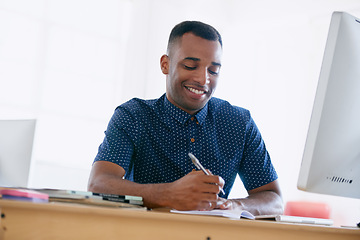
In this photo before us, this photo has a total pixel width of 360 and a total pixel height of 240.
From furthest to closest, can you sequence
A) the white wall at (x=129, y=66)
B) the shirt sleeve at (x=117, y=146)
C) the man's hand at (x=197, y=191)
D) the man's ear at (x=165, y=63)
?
the white wall at (x=129, y=66) < the man's ear at (x=165, y=63) < the shirt sleeve at (x=117, y=146) < the man's hand at (x=197, y=191)

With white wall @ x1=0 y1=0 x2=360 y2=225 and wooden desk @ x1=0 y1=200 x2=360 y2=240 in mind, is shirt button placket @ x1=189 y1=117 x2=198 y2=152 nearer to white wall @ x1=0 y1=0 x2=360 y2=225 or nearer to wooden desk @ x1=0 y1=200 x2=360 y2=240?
wooden desk @ x1=0 y1=200 x2=360 y2=240

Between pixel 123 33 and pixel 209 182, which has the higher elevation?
pixel 123 33

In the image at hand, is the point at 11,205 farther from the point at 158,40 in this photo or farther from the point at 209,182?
the point at 158,40

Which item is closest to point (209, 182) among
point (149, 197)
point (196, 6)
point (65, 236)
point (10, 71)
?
point (149, 197)

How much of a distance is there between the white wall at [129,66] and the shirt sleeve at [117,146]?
6.90 ft

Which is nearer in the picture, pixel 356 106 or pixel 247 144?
pixel 356 106

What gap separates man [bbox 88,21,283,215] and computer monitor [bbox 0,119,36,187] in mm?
342

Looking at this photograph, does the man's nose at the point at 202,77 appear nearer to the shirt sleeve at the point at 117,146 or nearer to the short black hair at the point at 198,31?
the short black hair at the point at 198,31

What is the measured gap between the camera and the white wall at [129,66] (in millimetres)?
4059

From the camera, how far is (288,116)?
4680 mm

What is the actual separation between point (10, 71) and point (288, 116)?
2579 millimetres

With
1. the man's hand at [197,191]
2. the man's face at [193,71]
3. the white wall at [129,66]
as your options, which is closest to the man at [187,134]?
the man's face at [193,71]

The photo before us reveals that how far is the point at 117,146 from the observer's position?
5.60 ft

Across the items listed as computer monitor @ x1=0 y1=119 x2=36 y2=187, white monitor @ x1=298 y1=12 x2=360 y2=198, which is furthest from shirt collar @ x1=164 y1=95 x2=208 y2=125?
white monitor @ x1=298 y1=12 x2=360 y2=198
